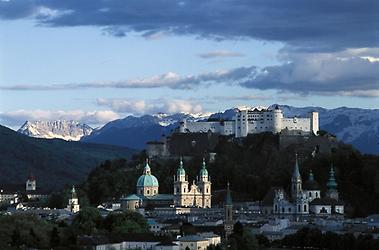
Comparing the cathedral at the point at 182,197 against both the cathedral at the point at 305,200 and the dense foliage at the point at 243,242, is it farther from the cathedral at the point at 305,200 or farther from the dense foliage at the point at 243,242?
the dense foliage at the point at 243,242

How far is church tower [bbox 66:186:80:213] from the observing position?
478 feet

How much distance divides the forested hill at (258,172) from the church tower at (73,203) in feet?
15.0

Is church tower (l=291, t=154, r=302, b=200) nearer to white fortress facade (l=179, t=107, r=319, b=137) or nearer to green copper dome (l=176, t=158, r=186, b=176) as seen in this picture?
green copper dome (l=176, t=158, r=186, b=176)

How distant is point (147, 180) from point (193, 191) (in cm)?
743

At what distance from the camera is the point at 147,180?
150875 millimetres

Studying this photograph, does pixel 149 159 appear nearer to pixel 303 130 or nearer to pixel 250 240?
pixel 303 130

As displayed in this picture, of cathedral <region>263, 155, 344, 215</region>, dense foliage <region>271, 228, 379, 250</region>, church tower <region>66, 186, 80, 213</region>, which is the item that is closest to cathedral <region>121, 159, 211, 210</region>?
church tower <region>66, 186, 80, 213</region>

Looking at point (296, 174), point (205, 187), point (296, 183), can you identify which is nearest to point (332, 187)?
point (296, 183)

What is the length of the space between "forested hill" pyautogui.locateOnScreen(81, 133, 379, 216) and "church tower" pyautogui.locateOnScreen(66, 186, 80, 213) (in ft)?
15.0

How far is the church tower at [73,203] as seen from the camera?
145725 mm

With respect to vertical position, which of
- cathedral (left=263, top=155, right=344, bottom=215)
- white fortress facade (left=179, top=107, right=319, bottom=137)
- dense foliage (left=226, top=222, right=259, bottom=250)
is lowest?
dense foliage (left=226, top=222, right=259, bottom=250)

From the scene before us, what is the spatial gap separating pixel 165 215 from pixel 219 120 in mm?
30526

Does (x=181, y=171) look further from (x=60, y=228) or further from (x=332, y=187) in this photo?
(x=60, y=228)

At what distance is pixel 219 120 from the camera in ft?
543
